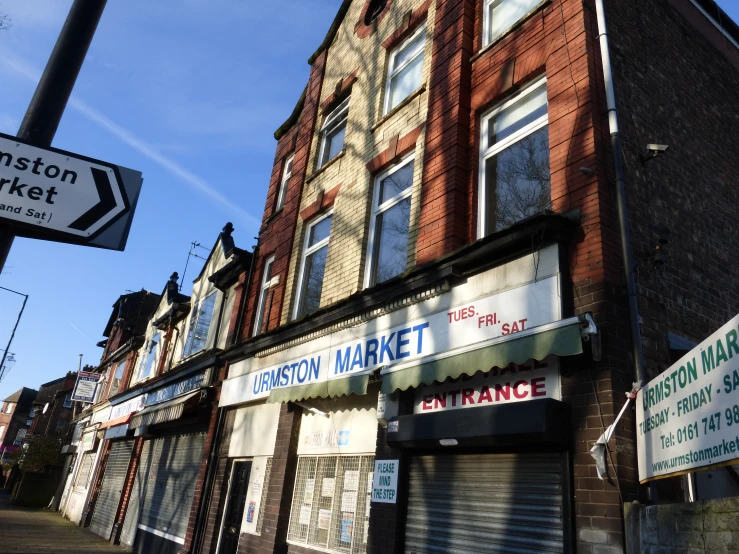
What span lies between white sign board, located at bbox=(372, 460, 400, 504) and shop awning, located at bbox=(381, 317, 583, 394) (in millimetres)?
991

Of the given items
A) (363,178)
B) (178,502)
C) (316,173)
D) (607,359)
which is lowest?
(178,502)

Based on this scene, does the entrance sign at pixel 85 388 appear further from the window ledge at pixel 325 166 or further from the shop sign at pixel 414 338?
the window ledge at pixel 325 166

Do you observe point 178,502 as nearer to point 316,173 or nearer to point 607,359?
point 316,173

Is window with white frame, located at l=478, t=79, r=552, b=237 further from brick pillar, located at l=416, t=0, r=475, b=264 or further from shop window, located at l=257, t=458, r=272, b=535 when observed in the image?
shop window, located at l=257, t=458, r=272, b=535

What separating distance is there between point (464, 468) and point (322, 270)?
19.1ft

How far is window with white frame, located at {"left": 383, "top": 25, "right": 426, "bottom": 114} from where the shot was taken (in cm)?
1039

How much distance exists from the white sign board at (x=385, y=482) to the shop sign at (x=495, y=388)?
75 cm

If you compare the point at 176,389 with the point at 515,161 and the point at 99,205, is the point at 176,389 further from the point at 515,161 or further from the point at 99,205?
the point at 99,205

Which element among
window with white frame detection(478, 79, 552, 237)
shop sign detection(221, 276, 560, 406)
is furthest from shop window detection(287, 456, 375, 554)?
window with white frame detection(478, 79, 552, 237)

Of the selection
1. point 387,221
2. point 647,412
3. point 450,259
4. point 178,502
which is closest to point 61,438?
A: point 178,502

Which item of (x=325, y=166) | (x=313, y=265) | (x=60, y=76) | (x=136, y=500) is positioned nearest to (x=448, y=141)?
(x=325, y=166)

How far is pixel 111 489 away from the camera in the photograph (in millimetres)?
19750

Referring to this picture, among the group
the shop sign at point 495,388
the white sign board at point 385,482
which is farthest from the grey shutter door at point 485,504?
the shop sign at point 495,388

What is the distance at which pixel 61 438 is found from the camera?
3456 centimetres
